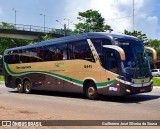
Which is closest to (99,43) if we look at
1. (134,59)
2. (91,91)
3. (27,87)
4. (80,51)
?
(80,51)

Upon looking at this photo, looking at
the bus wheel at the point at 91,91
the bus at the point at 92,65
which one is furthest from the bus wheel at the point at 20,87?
the bus wheel at the point at 91,91

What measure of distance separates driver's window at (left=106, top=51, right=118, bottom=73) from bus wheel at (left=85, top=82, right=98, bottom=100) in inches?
63.5

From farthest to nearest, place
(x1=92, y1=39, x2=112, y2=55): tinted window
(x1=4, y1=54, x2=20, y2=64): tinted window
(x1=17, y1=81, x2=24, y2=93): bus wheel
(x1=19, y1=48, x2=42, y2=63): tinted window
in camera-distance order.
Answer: (x1=4, y1=54, x2=20, y2=64): tinted window → (x1=17, y1=81, x2=24, y2=93): bus wheel → (x1=19, y1=48, x2=42, y2=63): tinted window → (x1=92, y1=39, x2=112, y2=55): tinted window

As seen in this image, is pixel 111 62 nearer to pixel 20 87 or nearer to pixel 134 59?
pixel 134 59

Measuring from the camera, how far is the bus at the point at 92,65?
17281 mm

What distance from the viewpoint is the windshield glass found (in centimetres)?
1727

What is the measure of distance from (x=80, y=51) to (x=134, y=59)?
3.25 metres

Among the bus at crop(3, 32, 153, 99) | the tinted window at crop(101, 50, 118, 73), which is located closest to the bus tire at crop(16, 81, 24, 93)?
the bus at crop(3, 32, 153, 99)

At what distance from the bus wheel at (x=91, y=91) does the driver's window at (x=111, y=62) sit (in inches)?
63.5

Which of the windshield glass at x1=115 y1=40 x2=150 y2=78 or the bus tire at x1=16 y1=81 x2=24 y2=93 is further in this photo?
the bus tire at x1=16 y1=81 x2=24 y2=93

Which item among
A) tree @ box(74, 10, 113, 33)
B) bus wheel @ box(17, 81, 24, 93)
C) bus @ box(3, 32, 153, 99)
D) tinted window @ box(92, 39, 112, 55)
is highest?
tree @ box(74, 10, 113, 33)

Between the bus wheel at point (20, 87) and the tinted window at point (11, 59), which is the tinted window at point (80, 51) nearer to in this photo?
the bus wheel at point (20, 87)

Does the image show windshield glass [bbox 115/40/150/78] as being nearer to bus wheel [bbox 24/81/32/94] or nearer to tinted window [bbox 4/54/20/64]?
bus wheel [bbox 24/81/32/94]

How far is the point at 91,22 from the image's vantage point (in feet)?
257
